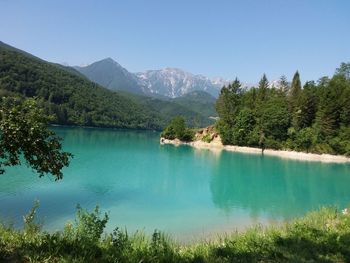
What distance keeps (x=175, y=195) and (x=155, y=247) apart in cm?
2629

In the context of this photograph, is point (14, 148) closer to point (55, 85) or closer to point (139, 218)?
point (139, 218)

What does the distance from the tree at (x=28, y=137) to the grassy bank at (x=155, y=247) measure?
5.52 feet

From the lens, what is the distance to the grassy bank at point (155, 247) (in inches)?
308

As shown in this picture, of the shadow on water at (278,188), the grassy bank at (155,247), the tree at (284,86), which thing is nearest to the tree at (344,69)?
the tree at (284,86)

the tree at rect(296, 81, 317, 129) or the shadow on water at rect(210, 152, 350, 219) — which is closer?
the shadow on water at rect(210, 152, 350, 219)

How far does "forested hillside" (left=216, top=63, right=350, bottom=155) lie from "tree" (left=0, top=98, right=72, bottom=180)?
81311mm

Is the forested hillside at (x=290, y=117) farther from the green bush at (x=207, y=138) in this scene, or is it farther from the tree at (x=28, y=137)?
the tree at (x=28, y=137)

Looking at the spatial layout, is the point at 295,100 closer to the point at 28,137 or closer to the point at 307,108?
the point at 307,108

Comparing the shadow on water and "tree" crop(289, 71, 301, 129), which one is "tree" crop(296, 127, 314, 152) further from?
the shadow on water

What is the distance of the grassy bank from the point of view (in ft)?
25.6

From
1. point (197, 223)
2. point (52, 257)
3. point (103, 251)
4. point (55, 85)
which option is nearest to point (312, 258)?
point (103, 251)

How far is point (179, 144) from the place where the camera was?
117062mm

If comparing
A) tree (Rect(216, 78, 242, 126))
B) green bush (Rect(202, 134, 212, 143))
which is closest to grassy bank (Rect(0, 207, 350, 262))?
tree (Rect(216, 78, 242, 126))

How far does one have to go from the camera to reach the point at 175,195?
3575 centimetres
